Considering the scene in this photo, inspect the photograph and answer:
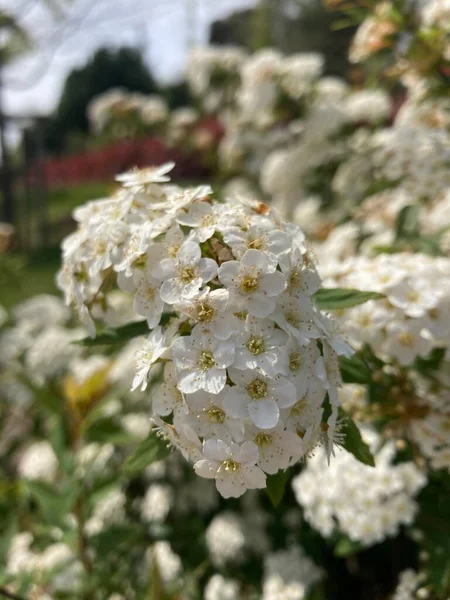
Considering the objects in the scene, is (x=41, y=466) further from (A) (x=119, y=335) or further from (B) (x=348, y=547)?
(A) (x=119, y=335)

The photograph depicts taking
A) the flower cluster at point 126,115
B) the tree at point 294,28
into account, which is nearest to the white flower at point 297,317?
the flower cluster at point 126,115

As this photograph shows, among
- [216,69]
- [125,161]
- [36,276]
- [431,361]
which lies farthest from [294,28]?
[431,361]

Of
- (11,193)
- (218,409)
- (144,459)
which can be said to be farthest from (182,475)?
(11,193)

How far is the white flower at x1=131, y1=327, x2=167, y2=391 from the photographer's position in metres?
0.93

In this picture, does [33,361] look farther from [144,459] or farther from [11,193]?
[11,193]

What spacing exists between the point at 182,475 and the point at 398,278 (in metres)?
1.42

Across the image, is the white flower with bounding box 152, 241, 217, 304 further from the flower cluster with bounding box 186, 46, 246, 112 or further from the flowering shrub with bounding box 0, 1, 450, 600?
the flower cluster with bounding box 186, 46, 246, 112

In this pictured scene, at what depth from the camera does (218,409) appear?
0.88m

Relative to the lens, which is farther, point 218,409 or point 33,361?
point 33,361

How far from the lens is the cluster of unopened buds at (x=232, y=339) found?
34.2 inches

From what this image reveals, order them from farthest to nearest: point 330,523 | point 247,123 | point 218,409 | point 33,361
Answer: point 247,123 → point 33,361 → point 330,523 → point 218,409

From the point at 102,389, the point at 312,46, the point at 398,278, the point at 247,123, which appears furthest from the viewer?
the point at 312,46

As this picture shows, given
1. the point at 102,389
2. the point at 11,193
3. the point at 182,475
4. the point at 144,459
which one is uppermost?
the point at 144,459

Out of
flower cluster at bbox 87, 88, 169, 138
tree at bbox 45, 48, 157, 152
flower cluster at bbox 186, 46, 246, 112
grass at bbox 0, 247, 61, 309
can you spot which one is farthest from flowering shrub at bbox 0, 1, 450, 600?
tree at bbox 45, 48, 157, 152
